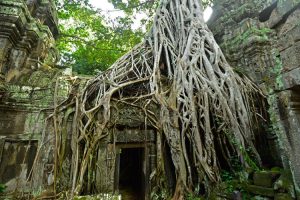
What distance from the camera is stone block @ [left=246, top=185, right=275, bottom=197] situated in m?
2.06

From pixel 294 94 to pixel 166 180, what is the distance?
235 centimetres

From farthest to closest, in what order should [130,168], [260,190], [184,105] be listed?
[130,168] < [184,105] < [260,190]

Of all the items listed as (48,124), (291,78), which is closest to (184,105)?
(291,78)

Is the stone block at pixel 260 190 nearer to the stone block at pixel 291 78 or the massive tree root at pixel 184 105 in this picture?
the massive tree root at pixel 184 105

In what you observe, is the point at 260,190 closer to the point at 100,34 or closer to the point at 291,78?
the point at 291,78

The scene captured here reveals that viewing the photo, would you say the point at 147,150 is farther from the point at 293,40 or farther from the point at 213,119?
the point at 293,40

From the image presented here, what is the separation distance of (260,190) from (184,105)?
4.84ft

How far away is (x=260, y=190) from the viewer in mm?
2197

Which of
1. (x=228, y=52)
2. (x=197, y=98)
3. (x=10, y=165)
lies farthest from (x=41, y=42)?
(x=228, y=52)

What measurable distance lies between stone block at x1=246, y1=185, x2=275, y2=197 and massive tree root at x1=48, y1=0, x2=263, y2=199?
0.44 metres

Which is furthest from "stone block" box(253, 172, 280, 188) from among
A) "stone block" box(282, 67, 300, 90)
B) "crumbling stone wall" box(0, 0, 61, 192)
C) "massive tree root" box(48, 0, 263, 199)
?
"crumbling stone wall" box(0, 0, 61, 192)

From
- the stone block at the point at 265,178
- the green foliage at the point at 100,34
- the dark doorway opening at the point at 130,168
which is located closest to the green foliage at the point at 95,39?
the green foliage at the point at 100,34

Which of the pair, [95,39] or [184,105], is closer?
[184,105]

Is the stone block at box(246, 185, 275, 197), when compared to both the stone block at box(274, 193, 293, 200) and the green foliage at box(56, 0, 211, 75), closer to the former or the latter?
the stone block at box(274, 193, 293, 200)
